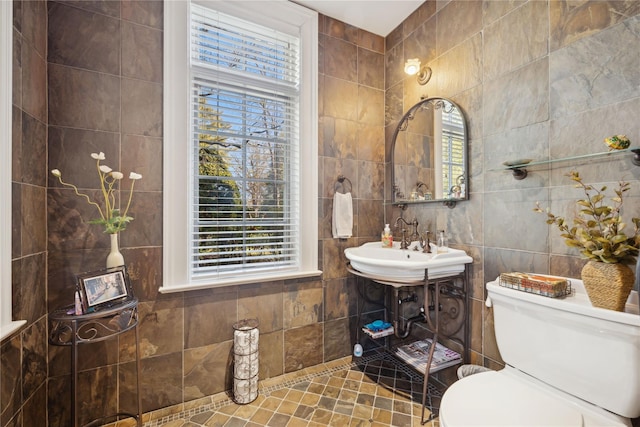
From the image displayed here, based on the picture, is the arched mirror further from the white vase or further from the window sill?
the white vase

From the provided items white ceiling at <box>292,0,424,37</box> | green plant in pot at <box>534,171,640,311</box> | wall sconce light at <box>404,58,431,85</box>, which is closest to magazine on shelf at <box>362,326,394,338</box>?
green plant in pot at <box>534,171,640,311</box>

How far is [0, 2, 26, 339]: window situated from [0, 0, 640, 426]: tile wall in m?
0.05

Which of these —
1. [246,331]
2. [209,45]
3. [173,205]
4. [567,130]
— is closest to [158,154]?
[173,205]

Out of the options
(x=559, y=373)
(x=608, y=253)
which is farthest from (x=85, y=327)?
(x=608, y=253)

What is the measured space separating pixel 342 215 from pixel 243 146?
2.85 ft

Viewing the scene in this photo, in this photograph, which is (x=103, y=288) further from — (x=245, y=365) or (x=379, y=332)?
(x=379, y=332)

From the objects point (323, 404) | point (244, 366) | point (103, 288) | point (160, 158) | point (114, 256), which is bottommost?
point (323, 404)

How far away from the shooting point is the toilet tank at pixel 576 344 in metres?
0.92

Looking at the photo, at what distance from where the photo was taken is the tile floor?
1556mm

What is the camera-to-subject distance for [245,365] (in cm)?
172

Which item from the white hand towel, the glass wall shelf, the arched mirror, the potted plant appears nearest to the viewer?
the glass wall shelf

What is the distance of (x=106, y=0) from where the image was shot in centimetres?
153

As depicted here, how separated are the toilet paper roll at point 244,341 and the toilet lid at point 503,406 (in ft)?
3.70

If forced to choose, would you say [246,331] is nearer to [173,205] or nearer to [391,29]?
[173,205]
